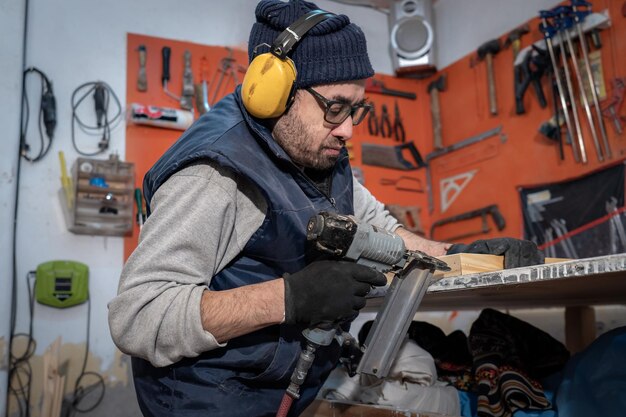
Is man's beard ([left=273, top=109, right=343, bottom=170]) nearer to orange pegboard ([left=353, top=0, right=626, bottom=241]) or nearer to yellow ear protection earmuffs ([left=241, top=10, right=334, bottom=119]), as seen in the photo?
yellow ear protection earmuffs ([left=241, top=10, right=334, bottom=119])

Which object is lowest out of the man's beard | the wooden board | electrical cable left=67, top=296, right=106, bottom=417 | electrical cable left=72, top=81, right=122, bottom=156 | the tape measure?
electrical cable left=67, top=296, right=106, bottom=417

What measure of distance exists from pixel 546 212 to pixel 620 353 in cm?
262

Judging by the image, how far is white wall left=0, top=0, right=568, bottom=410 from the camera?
12.2 ft

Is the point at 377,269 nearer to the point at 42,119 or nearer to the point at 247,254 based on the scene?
the point at 247,254

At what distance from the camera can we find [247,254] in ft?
4.83

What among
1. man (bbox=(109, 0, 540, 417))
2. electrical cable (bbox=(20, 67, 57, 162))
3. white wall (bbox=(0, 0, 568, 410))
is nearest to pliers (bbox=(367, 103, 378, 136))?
white wall (bbox=(0, 0, 568, 410))

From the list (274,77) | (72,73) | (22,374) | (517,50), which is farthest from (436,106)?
(274,77)

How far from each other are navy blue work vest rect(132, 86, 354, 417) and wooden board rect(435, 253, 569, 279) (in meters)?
0.37

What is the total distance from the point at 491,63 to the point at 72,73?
3.05 meters

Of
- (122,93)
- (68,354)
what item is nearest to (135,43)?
(122,93)

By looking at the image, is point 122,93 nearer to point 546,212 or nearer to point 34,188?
point 34,188

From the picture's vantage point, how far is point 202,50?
4613 mm

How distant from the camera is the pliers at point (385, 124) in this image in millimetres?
5156

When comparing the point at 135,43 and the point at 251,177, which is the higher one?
the point at 135,43
